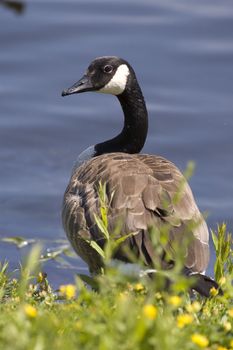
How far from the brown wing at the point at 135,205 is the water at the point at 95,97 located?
5.30ft

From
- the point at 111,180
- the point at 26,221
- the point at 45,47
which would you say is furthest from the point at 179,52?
the point at 111,180

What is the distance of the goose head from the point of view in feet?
26.3

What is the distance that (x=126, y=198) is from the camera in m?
6.49

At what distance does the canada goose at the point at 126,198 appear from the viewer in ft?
20.1

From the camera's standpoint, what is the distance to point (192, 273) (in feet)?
19.4

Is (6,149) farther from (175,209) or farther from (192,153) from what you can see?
(175,209)

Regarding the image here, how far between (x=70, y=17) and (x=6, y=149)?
9.72 feet

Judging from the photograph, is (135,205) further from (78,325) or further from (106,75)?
(78,325)

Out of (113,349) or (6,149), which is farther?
(6,149)

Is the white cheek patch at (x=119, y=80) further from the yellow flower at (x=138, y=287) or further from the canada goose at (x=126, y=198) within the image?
the yellow flower at (x=138, y=287)

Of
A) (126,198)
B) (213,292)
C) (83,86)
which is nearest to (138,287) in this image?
(213,292)

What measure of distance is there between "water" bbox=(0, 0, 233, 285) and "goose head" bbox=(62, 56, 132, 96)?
A: 1.72 meters

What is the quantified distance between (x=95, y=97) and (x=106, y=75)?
3.57m

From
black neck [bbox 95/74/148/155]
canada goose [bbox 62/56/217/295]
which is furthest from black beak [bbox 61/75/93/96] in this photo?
black neck [bbox 95/74/148/155]
